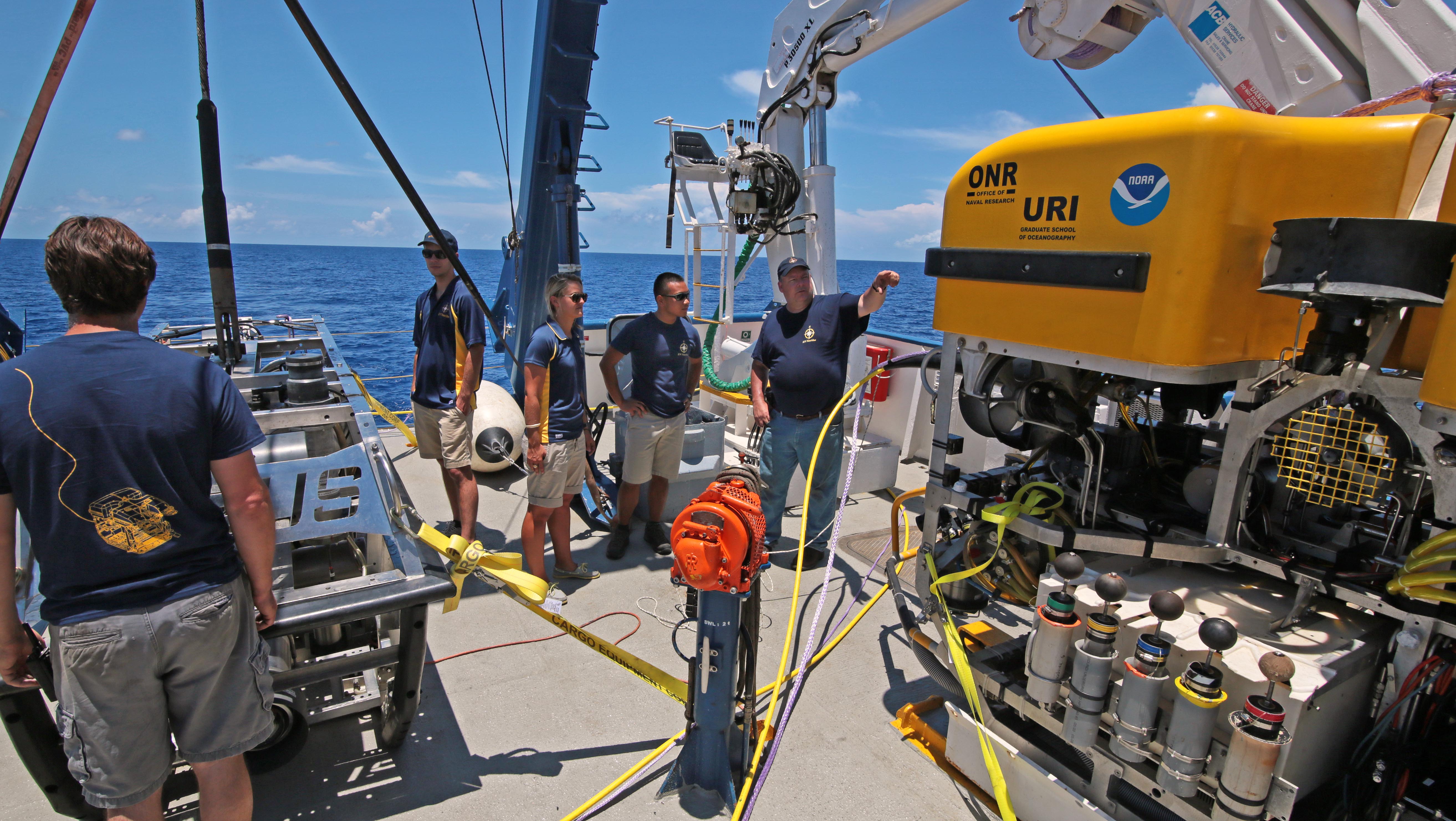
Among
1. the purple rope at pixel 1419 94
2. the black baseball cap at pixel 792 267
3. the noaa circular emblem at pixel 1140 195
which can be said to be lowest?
the black baseball cap at pixel 792 267

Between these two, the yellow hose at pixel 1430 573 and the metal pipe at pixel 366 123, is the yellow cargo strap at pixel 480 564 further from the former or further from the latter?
the yellow hose at pixel 1430 573

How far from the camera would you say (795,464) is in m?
4.49

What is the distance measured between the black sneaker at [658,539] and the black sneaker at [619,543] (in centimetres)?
13

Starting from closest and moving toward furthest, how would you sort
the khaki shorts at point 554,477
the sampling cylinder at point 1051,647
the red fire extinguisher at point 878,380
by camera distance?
1. the sampling cylinder at point 1051,647
2. the khaki shorts at point 554,477
3. the red fire extinguisher at point 878,380

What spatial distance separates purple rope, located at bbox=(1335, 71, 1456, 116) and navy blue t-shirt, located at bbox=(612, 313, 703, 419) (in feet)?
10.8

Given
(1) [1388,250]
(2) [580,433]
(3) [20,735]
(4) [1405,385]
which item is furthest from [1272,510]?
(3) [20,735]

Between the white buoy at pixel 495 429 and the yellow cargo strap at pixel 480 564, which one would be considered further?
the white buoy at pixel 495 429

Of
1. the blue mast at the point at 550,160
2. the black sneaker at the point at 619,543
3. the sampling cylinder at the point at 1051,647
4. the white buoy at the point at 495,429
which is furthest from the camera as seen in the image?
the white buoy at the point at 495,429

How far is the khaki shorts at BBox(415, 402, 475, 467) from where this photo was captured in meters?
4.33

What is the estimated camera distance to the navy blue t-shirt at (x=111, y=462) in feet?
5.46

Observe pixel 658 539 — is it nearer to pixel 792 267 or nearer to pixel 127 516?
pixel 792 267

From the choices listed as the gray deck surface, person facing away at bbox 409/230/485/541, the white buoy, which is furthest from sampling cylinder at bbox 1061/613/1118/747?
the white buoy

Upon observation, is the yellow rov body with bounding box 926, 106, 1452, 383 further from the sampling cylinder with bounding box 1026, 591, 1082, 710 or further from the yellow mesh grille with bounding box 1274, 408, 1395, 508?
the sampling cylinder with bounding box 1026, 591, 1082, 710

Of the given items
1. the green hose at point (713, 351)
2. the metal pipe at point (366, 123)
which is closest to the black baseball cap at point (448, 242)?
the metal pipe at point (366, 123)
